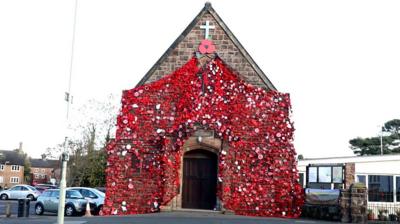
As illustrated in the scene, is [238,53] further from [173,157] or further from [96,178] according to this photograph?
[96,178]

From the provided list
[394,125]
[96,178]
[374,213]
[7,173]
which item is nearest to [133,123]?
[374,213]

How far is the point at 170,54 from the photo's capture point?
71.5ft

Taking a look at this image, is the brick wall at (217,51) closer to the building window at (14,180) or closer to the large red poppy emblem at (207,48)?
the large red poppy emblem at (207,48)

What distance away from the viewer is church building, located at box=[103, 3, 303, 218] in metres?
20.4

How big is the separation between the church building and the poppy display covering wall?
0.14 ft

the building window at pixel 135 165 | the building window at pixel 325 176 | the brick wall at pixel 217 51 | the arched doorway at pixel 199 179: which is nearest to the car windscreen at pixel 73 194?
the building window at pixel 135 165

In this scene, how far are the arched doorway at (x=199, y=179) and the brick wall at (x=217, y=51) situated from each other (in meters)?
3.86

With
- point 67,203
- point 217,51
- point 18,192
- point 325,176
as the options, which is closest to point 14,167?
point 18,192

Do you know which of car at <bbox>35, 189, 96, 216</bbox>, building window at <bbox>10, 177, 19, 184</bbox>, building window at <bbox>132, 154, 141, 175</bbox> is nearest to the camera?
building window at <bbox>132, 154, 141, 175</bbox>

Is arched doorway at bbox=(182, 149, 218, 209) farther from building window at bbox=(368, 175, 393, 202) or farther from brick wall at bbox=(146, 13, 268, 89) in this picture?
building window at bbox=(368, 175, 393, 202)

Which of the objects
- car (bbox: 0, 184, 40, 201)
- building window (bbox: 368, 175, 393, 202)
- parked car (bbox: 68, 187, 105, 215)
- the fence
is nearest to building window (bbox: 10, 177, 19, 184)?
→ car (bbox: 0, 184, 40, 201)

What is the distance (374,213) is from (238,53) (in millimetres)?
12103

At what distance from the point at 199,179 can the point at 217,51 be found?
19.0 feet

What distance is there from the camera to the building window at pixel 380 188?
28984 millimetres
